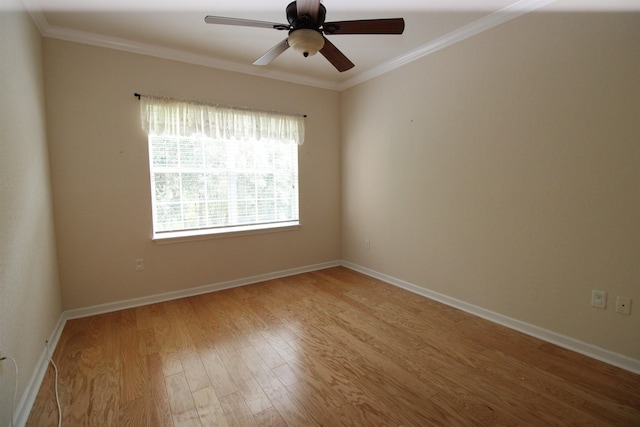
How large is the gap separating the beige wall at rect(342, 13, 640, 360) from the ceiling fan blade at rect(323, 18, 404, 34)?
1237mm

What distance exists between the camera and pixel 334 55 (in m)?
2.14

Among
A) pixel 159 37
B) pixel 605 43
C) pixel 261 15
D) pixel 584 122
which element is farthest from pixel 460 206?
pixel 159 37

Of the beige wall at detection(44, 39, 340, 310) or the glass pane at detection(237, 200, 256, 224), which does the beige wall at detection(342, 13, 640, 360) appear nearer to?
the glass pane at detection(237, 200, 256, 224)

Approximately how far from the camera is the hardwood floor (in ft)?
5.20

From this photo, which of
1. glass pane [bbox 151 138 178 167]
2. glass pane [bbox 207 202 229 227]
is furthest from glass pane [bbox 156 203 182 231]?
glass pane [bbox 151 138 178 167]

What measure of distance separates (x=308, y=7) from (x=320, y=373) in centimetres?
223

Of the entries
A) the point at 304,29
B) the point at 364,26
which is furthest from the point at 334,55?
the point at 304,29

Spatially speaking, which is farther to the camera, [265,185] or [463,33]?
[265,185]

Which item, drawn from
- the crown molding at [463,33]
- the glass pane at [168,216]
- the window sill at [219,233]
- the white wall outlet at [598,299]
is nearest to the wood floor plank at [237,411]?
the window sill at [219,233]

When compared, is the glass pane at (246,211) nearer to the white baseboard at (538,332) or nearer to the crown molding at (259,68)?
the crown molding at (259,68)

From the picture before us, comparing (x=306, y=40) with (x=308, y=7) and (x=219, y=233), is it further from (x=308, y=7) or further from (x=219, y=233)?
(x=219, y=233)

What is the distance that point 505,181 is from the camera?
2498 millimetres

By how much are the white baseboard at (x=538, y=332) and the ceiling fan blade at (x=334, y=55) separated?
7.92 feet

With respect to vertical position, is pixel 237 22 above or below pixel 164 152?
above
